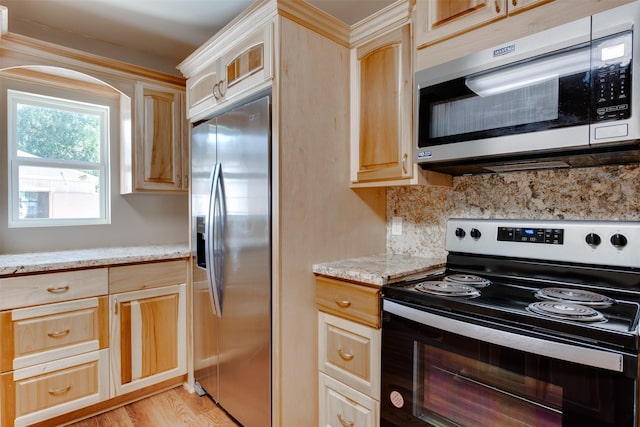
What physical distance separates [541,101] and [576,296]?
27.6 inches

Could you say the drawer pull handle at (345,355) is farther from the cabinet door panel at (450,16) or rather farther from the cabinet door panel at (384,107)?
the cabinet door panel at (450,16)

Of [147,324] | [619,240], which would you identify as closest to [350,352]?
[619,240]

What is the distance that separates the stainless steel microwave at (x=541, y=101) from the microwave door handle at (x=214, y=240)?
3.60 feet

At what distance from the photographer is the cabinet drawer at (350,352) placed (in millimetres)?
1504

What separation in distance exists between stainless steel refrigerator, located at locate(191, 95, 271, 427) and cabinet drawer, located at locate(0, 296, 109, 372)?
0.58 metres

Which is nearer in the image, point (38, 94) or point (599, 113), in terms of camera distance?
point (599, 113)

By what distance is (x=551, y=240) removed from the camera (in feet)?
4.80

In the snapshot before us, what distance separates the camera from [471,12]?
Result: 4.59ft

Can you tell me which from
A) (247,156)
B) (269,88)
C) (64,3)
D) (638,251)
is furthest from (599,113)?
(64,3)

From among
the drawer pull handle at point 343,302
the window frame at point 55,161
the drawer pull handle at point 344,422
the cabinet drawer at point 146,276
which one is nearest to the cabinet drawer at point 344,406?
the drawer pull handle at point 344,422

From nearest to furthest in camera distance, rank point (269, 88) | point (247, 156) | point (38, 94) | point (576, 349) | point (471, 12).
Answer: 1. point (576, 349)
2. point (471, 12)
3. point (269, 88)
4. point (247, 156)
5. point (38, 94)

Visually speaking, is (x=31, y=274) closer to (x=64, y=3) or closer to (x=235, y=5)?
(x=64, y=3)

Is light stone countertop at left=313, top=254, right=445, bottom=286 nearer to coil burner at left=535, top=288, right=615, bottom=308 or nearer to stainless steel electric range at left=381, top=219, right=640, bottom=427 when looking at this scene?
stainless steel electric range at left=381, top=219, right=640, bottom=427

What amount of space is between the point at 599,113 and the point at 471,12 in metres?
0.63
